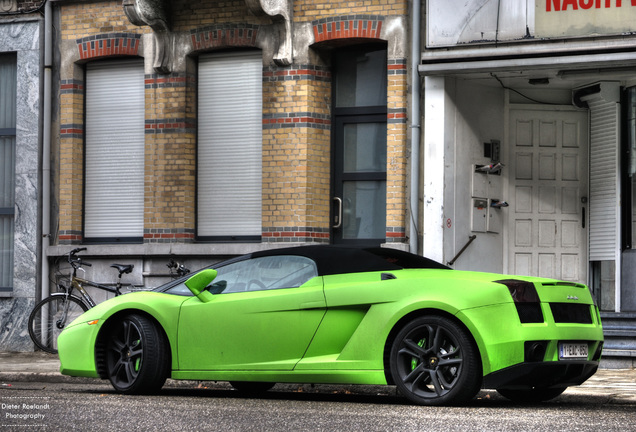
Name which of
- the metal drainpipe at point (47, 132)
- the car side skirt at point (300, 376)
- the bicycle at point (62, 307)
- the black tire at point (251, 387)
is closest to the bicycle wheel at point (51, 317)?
the bicycle at point (62, 307)

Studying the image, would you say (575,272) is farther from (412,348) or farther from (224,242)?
(412,348)

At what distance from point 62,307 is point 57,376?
2.84m

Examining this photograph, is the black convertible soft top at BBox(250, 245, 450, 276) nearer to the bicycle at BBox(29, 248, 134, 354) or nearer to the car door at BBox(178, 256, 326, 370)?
the car door at BBox(178, 256, 326, 370)

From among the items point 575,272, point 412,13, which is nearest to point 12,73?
point 412,13

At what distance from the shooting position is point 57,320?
15.4m

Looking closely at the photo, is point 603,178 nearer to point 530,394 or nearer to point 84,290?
point 530,394

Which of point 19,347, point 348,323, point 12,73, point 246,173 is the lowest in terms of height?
point 19,347

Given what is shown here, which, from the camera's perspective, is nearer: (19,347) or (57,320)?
(57,320)

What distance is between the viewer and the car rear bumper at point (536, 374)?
8.39 metres

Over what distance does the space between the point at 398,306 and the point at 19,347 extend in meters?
9.65

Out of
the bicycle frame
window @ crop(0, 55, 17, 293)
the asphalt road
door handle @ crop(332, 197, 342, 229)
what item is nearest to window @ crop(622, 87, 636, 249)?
door handle @ crop(332, 197, 342, 229)

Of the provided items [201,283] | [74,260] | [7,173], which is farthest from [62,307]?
[201,283]

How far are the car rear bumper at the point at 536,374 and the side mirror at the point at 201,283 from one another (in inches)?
103

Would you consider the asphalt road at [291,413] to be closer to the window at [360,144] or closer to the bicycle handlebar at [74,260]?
the bicycle handlebar at [74,260]
